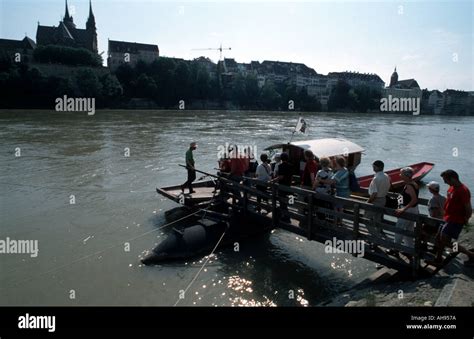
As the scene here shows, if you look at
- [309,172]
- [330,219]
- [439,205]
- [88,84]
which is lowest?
[330,219]

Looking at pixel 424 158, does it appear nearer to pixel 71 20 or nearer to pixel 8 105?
pixel 8 105

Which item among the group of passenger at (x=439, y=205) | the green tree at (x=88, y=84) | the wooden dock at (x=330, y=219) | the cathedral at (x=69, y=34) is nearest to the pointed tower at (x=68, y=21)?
the cathedral at (x=69, y=34)

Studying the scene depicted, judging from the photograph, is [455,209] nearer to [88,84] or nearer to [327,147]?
[327,147]

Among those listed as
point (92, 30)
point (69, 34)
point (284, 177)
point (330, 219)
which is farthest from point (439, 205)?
point (92, 30)

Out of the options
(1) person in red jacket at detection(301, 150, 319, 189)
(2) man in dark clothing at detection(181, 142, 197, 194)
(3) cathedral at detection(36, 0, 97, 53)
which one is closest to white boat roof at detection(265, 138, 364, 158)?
(1) person in red jacket at detection(301, 150, 319, 189)

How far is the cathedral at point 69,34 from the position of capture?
4690 inches

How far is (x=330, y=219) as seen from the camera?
31.7 ft

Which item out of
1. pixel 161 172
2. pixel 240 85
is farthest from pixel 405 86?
pixel 161 172

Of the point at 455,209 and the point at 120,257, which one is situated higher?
the point at 455,209

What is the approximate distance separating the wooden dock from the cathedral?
124m

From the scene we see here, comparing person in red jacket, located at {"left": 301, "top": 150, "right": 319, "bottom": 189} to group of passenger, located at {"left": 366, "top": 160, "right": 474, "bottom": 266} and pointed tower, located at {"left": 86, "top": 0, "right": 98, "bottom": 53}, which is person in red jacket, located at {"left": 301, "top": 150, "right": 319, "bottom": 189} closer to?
group of passenger, located at {"left": 366, "top": 160, "right": 474, "bottom": 266}

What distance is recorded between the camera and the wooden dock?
746 centimetres

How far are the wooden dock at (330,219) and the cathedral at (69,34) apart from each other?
124 m

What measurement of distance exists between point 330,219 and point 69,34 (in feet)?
437
